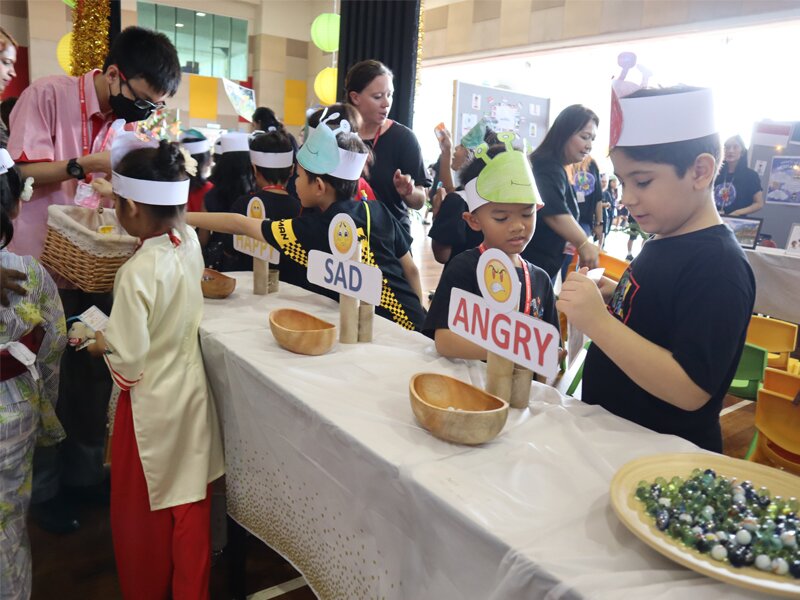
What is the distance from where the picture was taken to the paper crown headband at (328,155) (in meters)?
1.64

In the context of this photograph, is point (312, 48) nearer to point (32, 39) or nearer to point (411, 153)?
point (32, 39)

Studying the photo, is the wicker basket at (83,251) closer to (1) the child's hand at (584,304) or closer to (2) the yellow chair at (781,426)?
(1) the child's hand at (584,304)

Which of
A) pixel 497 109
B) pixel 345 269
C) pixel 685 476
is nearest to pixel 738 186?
pixel 497 109

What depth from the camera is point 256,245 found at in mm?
1866

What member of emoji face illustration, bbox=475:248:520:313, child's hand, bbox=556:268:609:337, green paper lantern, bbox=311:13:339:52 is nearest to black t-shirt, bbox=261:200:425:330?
emoji face illustration, bbox=475:248:520:313

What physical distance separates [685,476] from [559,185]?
1.79 m

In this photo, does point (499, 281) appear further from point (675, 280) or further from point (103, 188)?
point (103, 188)

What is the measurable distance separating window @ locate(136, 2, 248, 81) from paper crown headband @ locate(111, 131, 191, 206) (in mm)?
10386

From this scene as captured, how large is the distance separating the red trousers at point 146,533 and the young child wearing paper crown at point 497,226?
0.73 meters

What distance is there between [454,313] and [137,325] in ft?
2.25

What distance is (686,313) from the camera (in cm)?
95

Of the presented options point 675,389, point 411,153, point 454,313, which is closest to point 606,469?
point 675,389

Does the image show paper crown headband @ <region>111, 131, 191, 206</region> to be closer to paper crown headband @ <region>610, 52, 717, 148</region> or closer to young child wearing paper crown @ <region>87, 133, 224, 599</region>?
young child wearing paper crown @ <region>87, 133, 224, 599</region>

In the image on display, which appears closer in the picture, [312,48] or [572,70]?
[572,70]
